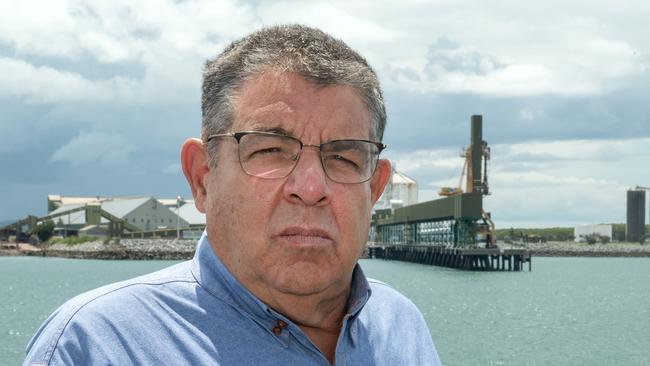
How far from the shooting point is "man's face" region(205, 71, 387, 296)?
1.89 metres

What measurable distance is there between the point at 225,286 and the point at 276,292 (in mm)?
106

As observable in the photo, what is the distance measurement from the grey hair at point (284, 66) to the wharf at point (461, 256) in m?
70.8

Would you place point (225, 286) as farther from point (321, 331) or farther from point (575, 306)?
point (575, 306)

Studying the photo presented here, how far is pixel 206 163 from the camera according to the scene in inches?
81.7

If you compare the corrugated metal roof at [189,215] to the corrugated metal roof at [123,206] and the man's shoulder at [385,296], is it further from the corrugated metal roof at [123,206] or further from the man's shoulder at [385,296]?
the man's shoulder at [385,296]

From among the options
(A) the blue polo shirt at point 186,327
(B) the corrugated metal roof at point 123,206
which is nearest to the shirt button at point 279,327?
(A) the blue polo shirt at point 186,327

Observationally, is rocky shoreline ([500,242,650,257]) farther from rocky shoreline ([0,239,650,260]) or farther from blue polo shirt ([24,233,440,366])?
blue polo shirt ([24,233,440,366])

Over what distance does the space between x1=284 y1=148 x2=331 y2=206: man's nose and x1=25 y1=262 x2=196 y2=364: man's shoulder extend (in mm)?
277

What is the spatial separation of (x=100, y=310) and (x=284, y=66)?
600 millimetres

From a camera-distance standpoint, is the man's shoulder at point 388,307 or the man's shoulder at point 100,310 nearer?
the man's shoulder at point 100,310

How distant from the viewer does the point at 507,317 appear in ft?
127

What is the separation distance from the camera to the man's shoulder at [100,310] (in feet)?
5.56

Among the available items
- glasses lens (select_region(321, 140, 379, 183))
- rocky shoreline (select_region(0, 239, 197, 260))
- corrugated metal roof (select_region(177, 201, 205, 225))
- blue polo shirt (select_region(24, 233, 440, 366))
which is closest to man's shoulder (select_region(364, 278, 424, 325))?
blue polo shirt (select_region(24, 233, 440, 366))

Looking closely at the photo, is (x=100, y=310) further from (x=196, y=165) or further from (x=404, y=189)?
(x=404, y=189)
